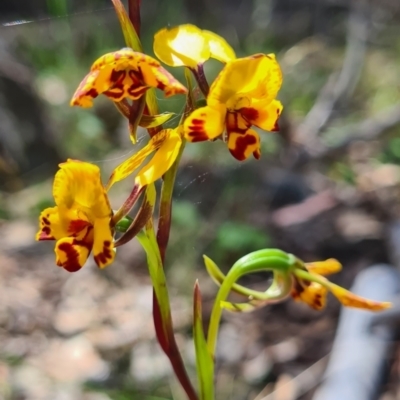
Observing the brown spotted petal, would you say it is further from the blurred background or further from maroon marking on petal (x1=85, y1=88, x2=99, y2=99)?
the blurred background

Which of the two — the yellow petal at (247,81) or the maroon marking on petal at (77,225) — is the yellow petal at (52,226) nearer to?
the maroon marking on petal at (77,225)

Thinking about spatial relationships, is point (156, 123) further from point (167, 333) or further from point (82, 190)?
point (167, 333)

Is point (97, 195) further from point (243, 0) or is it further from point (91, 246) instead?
point (243, 0)

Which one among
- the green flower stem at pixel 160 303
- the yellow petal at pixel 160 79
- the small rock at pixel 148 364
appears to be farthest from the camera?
the small rock at pixel 148 364

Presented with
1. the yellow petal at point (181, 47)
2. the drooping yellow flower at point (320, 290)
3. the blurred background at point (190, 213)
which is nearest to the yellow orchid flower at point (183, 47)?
the yellow petal at point (181, 47)

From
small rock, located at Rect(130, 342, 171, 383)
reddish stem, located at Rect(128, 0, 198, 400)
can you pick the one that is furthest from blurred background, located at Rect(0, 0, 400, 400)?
reddish stem, located at Rect(128, 0, 198, 400)
